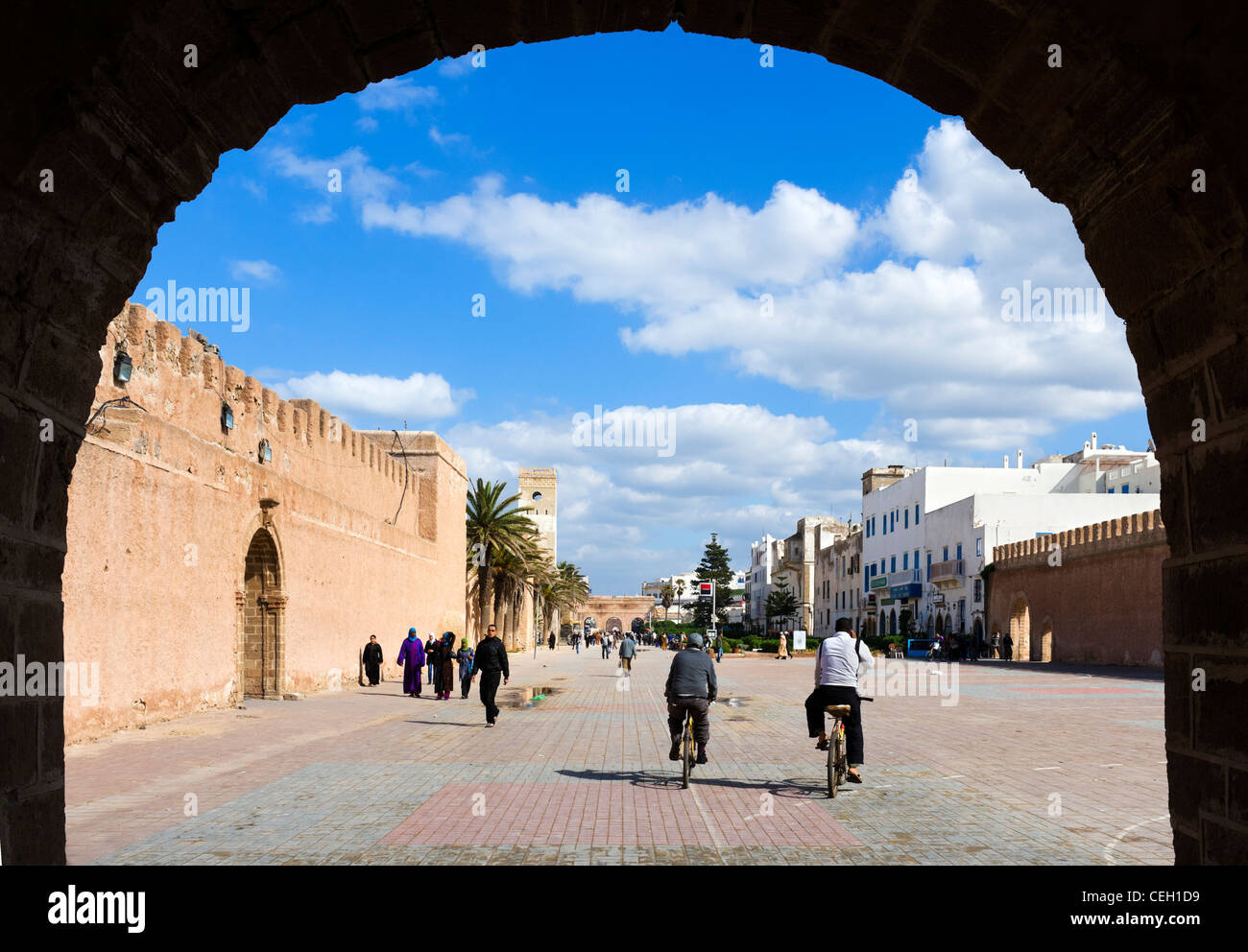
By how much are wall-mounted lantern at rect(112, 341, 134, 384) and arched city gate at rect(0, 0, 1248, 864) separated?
39.7 feet

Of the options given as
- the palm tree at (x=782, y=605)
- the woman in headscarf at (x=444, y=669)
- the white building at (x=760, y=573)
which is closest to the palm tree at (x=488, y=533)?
the woman in headscarf at (x=444, y=669)

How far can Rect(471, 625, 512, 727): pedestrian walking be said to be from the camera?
55.1 ft

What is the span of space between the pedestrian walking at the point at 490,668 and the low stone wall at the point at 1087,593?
26.9 metres

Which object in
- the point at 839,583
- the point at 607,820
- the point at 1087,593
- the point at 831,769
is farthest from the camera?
the point at 839,583

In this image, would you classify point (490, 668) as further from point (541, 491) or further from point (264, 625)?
point (541, 491)

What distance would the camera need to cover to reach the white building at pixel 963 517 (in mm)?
55281

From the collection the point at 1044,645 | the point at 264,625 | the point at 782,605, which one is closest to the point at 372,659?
the point at 264,625

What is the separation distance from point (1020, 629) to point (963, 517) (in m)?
8.48

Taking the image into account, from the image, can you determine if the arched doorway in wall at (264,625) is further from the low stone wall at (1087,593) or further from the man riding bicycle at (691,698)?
the low stone wall at (1087,593)

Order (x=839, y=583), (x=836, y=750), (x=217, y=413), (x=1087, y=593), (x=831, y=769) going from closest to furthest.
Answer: (x=831, y=769), (x=836, y=750), (x=217, y=413), (x=1087, y=593), (x=839, y=583)

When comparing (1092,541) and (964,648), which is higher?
(1092,541)

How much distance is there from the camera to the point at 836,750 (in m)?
10.0

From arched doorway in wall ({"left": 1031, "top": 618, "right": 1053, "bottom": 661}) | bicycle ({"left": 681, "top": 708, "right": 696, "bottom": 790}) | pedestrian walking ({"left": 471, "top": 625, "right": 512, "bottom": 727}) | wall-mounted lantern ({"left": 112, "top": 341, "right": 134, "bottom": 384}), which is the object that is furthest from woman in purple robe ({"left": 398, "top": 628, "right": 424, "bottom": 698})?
arched doorway in wall ({"left": 1031, "top": 618, "right": 1053, "bottom": 661})

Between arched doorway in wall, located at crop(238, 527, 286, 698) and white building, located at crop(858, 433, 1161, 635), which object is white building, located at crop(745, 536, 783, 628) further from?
arched doorway in wall, located at crop(238, 527, 286, 698)
